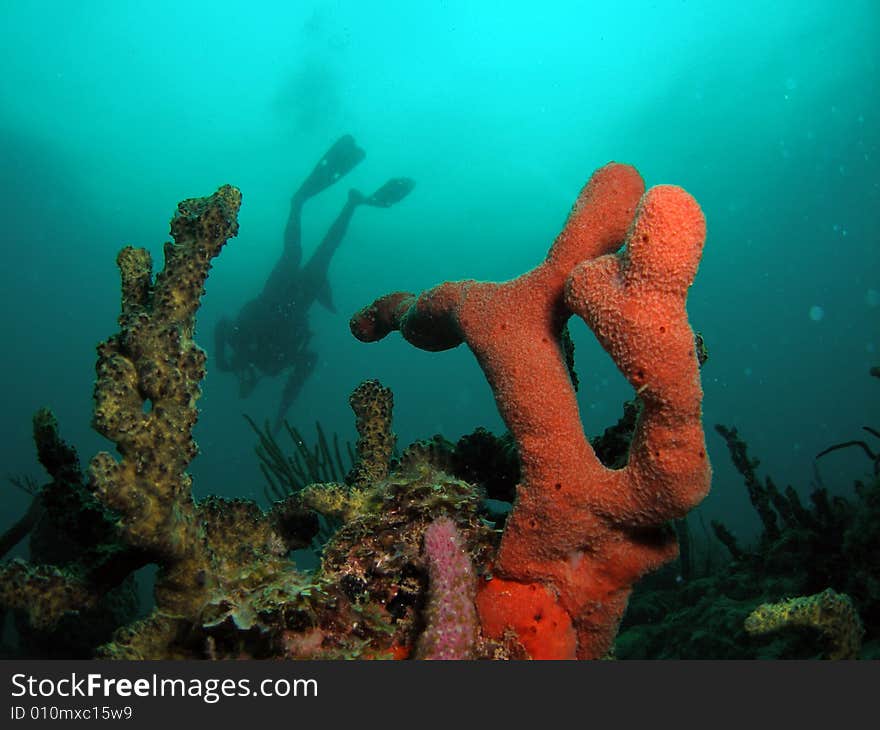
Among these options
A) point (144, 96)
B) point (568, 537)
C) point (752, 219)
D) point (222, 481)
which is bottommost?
point (568, 537)

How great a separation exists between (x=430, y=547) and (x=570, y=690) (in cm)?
62

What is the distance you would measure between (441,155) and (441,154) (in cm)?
10

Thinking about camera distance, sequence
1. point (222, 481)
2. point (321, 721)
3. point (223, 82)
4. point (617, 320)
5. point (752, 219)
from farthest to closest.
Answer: point (752, 219)
point (222, 481)
point (223, 82)
point (617, 320)
point (321, 721)

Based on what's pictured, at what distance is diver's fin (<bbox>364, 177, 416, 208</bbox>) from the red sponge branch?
68.7 feet

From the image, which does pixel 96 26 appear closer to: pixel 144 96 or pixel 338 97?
pixel 144 96

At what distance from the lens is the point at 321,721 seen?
145 centimetres

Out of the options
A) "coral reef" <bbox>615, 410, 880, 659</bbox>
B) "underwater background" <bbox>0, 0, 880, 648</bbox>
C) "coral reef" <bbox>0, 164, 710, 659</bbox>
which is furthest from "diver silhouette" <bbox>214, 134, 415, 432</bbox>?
"underwater background" <bbox>0, 0, 880, 648</bbox>

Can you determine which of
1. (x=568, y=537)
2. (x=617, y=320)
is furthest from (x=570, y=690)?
(x=617, y=320)

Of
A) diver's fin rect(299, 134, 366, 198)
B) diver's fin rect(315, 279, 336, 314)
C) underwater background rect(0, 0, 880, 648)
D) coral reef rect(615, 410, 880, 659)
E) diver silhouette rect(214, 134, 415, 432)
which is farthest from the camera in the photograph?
underwater background rect(0, 0, 880, 648)

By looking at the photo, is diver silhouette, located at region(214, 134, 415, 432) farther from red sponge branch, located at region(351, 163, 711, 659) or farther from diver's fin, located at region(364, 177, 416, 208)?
red sponge branch, located at region(351, 163, 711, 659)

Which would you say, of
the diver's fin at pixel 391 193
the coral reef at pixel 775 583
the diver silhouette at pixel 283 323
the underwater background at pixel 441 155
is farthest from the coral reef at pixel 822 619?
the underwater background at pixel 441 155

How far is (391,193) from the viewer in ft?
72.1

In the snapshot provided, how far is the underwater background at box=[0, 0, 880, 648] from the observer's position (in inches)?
1538

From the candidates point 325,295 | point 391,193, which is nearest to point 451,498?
point 325,295
